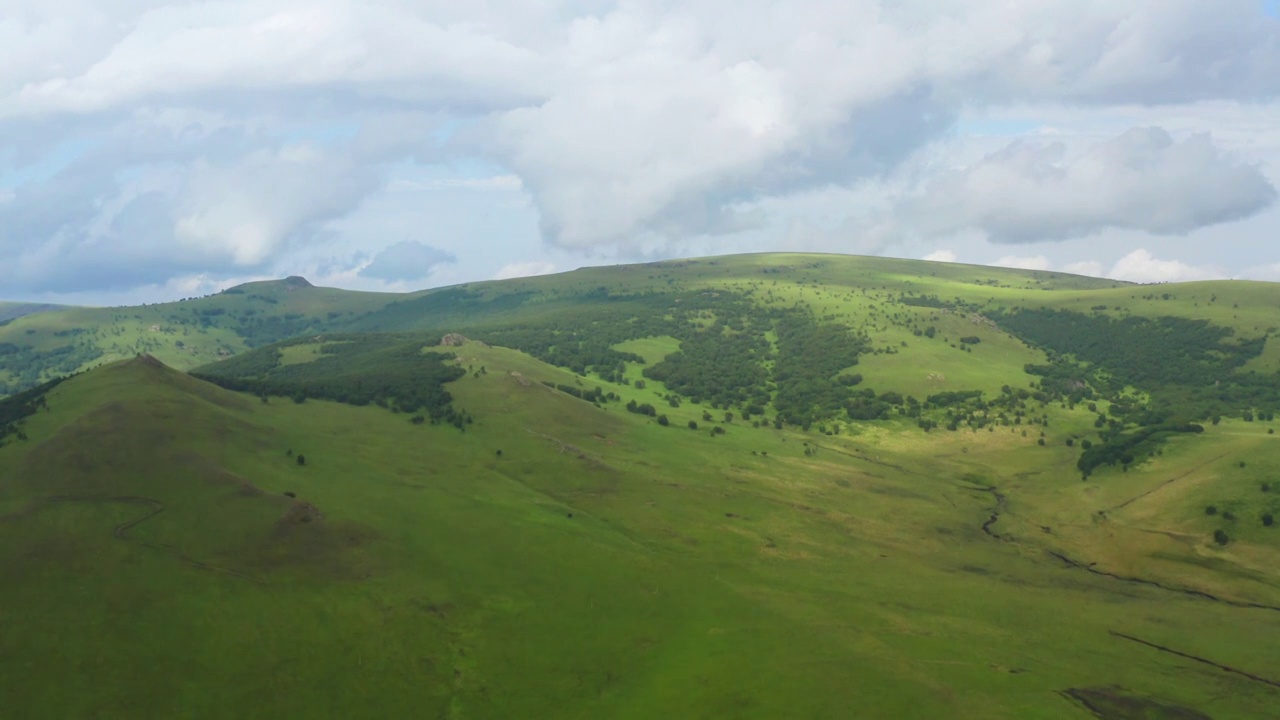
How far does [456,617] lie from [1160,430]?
506 ft

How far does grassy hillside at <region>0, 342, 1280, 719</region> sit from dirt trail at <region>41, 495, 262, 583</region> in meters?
0.35

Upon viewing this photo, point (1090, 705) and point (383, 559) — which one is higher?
point (383, 559)

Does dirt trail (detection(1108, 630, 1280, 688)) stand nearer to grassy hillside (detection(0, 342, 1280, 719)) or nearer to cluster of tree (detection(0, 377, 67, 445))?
grassy hillside (detection(0, 342, 1280, 719))

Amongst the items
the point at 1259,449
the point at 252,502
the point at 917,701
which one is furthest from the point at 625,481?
the point at 1259,449

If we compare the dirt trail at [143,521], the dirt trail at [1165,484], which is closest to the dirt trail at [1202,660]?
the dirt trail at [1165,484]

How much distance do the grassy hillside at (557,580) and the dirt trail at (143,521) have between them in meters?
0.35

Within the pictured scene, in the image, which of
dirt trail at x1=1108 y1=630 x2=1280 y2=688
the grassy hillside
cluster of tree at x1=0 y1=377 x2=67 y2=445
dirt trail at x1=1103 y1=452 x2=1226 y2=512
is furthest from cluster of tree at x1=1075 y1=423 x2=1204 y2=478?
cluster of tree at x1=0 y1=377 x2=67 y2=445

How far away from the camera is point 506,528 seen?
118 meters

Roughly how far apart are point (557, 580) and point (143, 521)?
157 feet

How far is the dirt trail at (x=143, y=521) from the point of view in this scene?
300 feet

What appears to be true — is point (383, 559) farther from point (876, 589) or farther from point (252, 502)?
point (876, 589)

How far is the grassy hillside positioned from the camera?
76.4m

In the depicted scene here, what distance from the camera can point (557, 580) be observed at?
10388cm

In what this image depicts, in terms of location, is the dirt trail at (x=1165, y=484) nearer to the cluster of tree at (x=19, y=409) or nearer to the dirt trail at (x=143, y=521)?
the dirt trail at (x=143, y=521)
